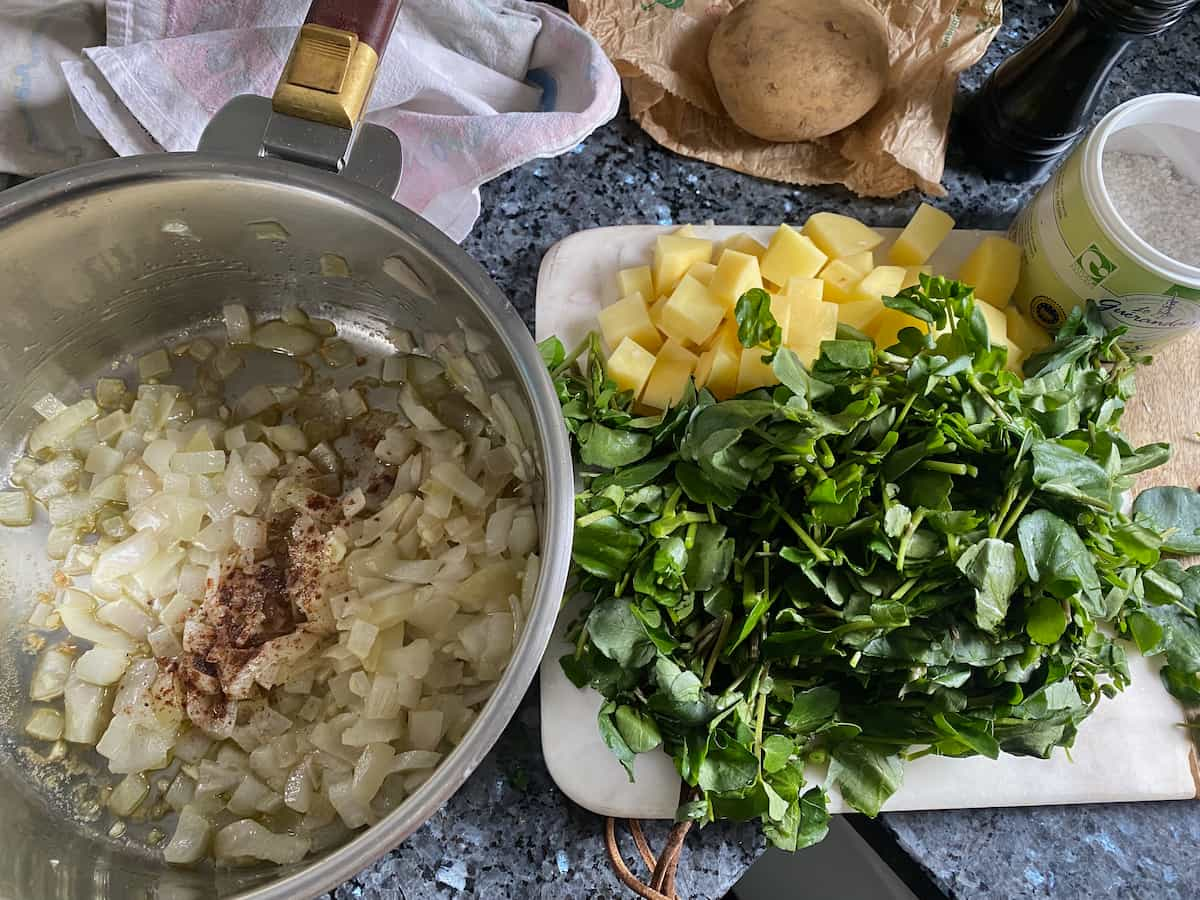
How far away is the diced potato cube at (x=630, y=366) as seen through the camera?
3.20 ft

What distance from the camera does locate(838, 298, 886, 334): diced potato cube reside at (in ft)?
3.32

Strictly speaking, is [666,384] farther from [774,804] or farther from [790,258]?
[774,804]

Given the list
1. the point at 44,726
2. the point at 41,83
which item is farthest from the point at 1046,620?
the point at 41,83

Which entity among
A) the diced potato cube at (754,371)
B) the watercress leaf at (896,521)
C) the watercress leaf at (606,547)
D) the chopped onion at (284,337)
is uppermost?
the watercress leaf at (896,521)

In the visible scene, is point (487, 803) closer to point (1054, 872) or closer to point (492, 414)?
point (492, 414)

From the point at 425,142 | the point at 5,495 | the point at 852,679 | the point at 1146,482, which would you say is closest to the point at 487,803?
the point at 852,679

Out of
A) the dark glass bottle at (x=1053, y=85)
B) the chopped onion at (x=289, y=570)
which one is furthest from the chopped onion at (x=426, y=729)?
the dark glass bottle at (x=1053, y=85)

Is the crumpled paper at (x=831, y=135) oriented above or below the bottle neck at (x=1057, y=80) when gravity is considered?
below

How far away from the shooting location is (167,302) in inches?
41.4

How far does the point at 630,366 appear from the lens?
3.21 ft

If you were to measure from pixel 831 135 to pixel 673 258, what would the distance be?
33 cm

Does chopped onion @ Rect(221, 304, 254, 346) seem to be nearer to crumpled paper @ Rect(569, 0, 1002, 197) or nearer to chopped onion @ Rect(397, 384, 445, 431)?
chopped onion @ Rect(397, 384, 445, 431)

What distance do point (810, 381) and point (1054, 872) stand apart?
0.60 meters

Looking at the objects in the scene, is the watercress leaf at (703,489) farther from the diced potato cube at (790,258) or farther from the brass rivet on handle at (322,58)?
the brass rivet on handle at (322,58)
